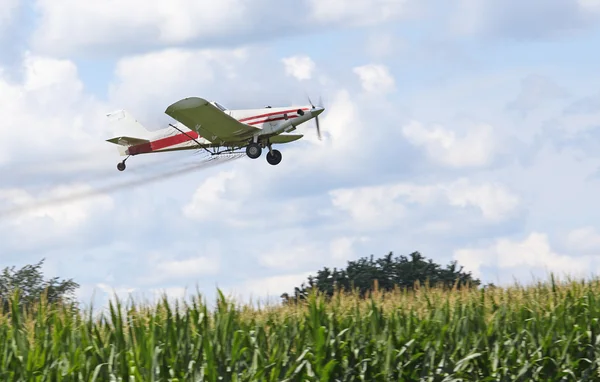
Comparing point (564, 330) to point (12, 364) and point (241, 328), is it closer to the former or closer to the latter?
point (241, 328)

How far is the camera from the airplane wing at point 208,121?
1193 inches

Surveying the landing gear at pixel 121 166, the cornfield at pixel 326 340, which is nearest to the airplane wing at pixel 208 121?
the landing gear at pixel 121 166

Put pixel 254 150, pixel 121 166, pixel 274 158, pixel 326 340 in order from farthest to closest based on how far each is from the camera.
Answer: pixel 121 166 < pixel 254 150 < pixel 274 158 < pixel 326 340

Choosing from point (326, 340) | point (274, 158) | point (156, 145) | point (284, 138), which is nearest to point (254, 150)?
point (274, 158)

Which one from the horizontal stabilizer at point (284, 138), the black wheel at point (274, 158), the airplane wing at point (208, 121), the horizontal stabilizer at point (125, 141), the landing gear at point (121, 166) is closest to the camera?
the airplane wing at point (208, 121)

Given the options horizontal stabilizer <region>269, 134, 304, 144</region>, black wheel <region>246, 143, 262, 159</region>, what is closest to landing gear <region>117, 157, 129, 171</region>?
black wheel <region>246, 143, 262, 159</region>

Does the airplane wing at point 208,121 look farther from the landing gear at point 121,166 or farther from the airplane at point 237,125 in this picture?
the landing gear at point 121,166

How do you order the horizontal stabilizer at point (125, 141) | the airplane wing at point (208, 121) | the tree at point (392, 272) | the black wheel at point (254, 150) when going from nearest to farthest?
the airplane wing at point (208, 121) < the black wheel at point (254, 150) < the horizontal stabilizer at point (125, 141) < the tree at point (392, 272)

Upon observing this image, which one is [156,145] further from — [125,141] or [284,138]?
[284,138]

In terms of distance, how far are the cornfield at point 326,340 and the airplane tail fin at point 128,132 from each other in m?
17.7

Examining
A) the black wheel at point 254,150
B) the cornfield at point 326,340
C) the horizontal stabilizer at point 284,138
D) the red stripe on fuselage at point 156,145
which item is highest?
the red stripe on fuselage at point 156,145

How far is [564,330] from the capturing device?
16047mm

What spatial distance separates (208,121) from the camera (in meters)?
31.3

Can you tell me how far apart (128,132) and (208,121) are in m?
5.67
